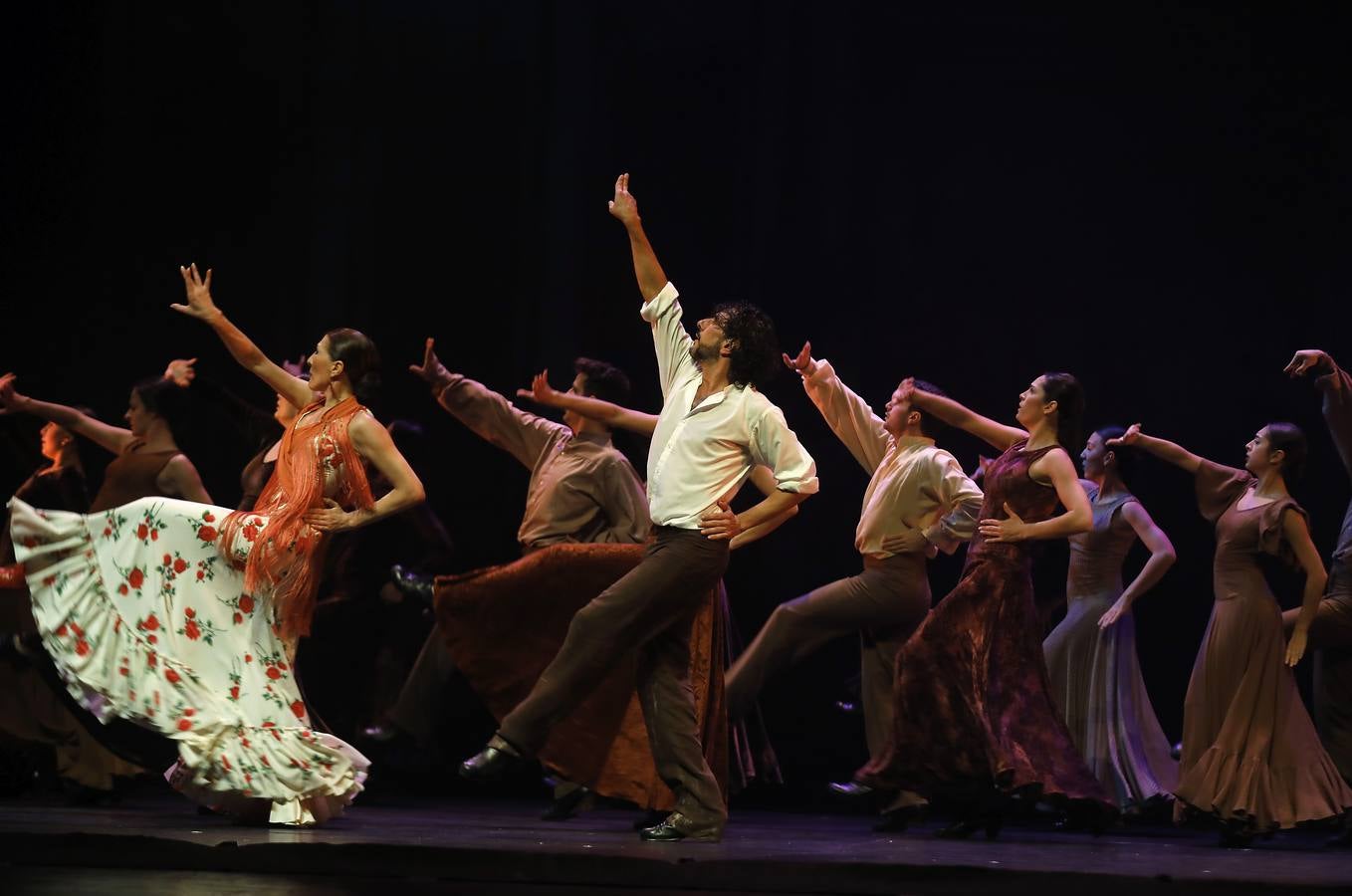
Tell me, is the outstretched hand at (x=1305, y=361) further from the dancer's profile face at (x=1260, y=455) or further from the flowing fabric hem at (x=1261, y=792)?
the flowing fabric hem at (x=1261, y=792)

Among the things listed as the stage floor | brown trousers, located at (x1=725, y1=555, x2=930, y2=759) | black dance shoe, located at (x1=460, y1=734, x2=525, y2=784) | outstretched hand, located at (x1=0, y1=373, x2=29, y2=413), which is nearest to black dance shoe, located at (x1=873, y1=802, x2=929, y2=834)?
brown trousers, located at (x1=725, y1=555, x2=930, y2=759)

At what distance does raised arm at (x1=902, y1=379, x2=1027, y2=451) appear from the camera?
574 cm

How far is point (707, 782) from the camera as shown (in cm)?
466

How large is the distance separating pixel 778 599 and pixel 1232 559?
2197 millimetres

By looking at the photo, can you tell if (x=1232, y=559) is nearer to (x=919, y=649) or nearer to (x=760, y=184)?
(x=919, y=649)

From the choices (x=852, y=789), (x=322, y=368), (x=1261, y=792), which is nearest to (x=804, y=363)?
(x=852, y=789)

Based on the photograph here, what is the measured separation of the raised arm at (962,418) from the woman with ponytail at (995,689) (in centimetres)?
40

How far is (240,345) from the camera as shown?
520 centimetres

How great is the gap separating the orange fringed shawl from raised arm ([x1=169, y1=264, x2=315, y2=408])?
28cm

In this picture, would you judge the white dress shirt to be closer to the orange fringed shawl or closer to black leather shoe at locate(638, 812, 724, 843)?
black leather shoe at locate(638, 812, 724, 843)

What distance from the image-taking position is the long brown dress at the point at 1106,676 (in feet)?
19.2

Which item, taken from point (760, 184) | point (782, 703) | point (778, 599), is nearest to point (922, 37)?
point (760, 184)

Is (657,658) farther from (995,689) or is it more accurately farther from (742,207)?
(742,207)

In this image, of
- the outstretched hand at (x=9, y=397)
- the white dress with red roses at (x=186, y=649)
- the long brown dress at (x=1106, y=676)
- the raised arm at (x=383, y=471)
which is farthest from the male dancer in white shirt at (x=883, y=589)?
the outstretched hand at (x=9, y=397)
